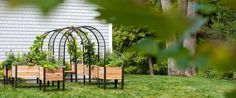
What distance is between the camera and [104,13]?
53 cm

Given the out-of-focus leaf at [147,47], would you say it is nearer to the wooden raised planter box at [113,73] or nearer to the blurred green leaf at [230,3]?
the blurred green leaf at [230,3]

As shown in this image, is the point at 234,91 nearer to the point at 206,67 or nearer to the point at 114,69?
the point at 206,67

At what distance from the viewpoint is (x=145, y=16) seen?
1.62 ft

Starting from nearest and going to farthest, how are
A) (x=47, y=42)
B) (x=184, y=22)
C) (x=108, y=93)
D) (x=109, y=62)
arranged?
(x=184, y=22) → (x=108, y=93) → (x=109, y=62) → (x=47, y=42)

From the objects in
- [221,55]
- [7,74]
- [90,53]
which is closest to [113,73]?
[90,53]

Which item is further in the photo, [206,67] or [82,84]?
[82,84]

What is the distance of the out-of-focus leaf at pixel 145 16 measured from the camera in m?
0.49

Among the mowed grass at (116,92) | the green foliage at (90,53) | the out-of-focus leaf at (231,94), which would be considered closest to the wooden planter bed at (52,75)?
the mowed grass at (116,92)

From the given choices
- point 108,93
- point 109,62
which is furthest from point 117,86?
point 108,93

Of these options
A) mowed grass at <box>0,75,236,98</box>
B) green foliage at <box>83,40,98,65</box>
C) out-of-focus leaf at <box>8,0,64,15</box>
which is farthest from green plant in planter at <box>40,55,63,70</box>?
out-of-focus leaf at <box>8,0,64,15</box>

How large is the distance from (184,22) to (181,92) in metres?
11.6

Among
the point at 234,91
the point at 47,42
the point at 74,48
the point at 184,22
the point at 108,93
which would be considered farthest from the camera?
the point at 47,42

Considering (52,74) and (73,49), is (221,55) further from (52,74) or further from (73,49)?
(73,49)

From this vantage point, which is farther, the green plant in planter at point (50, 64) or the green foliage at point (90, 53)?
the green foliage at point (90, 53)
